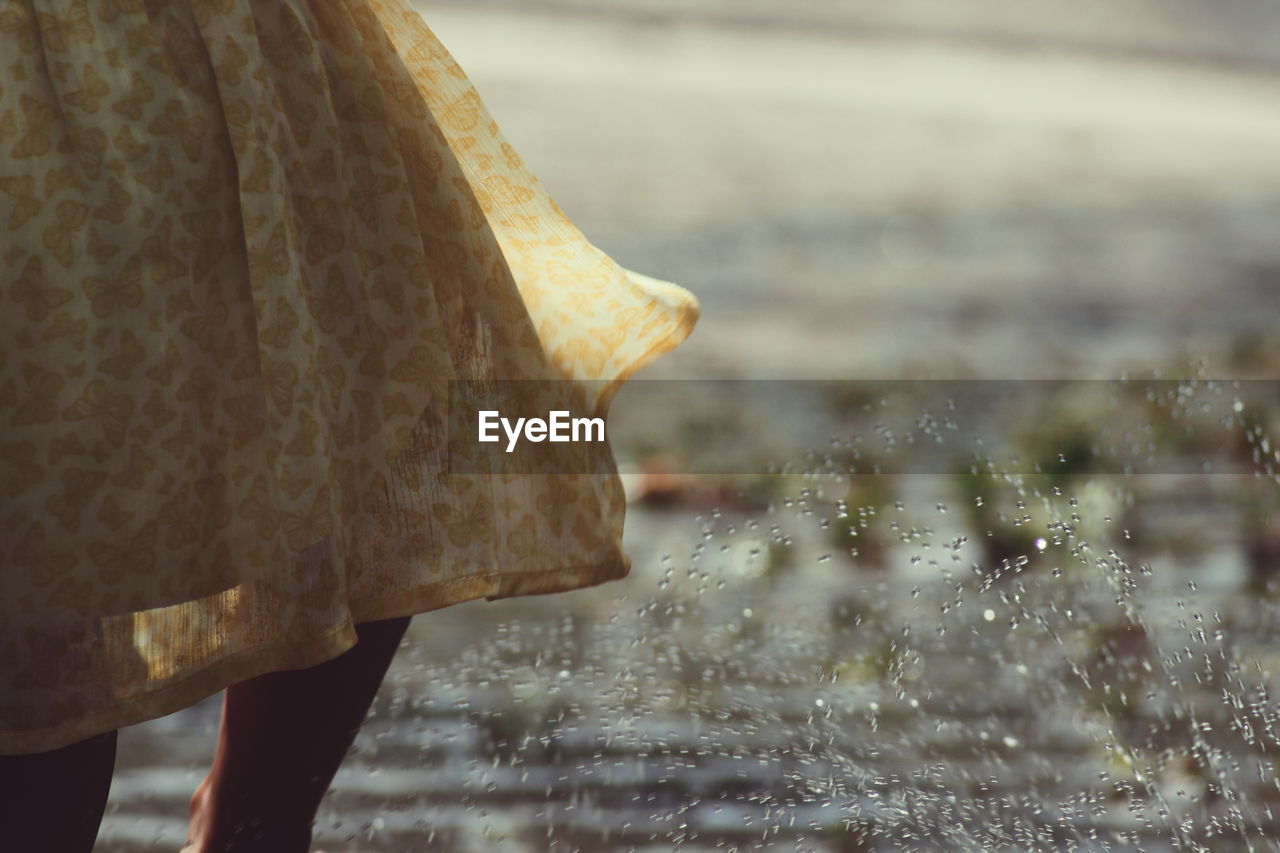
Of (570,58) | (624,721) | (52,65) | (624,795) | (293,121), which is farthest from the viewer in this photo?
(570,58)

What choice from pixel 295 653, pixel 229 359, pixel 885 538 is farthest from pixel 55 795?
pixel 885 538

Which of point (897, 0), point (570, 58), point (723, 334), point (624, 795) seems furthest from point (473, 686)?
point (897, 0)

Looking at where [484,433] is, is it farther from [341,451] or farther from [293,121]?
[293,121]

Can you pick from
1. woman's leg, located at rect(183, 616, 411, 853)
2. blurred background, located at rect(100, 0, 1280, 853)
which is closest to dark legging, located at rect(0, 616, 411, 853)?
woman's leg, located at rect(183, 616, 411, 853)

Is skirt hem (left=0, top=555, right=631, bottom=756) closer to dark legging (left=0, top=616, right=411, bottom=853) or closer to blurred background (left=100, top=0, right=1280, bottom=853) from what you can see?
dark legging (left=0, top=616, right=411, bottom=853)

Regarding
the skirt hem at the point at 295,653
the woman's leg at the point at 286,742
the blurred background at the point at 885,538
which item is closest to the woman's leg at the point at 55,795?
the skirt hem at the point at 295,653

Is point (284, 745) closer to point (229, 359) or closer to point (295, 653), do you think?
point (295, 653)
